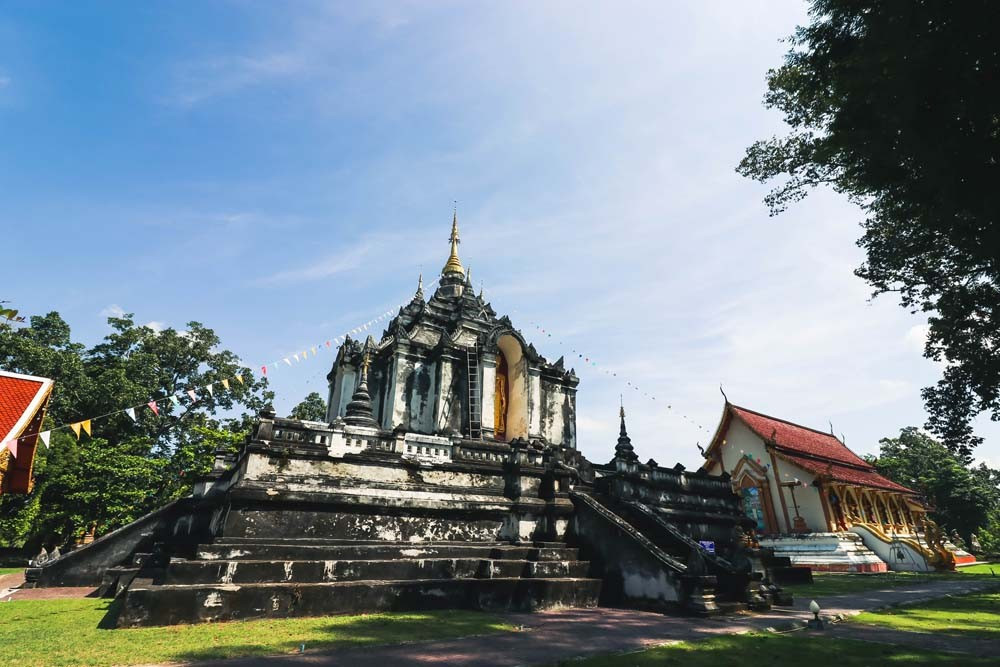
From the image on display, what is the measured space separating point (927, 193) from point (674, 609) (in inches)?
317

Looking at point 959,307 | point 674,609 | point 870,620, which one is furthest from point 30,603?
point 959,307


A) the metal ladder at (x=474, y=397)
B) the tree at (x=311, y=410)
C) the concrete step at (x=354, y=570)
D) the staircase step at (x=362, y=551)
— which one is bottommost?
the concrete step at (x=354, y=570)

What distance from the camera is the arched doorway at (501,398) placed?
23.6 meters

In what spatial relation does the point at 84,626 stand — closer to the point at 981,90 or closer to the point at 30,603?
the point at 30,603

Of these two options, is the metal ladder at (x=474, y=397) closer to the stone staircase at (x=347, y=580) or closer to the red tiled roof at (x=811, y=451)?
the stone staircase at (x=347, y=580)

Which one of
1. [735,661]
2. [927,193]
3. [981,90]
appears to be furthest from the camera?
[927,193]

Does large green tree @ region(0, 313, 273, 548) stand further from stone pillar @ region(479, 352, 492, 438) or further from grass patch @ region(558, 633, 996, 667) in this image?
grass patch @ region(558, 633, 996, 667)

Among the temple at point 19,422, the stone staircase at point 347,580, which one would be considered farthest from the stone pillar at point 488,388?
the temple at point 19,422

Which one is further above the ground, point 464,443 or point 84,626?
point 464,443

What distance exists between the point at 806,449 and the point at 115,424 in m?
39.2

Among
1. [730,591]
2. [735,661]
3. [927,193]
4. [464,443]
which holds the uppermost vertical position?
Answer: [927,193]

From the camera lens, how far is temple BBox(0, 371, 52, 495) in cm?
1002

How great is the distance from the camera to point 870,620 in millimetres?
9078

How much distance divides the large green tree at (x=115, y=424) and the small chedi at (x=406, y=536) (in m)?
10.9
